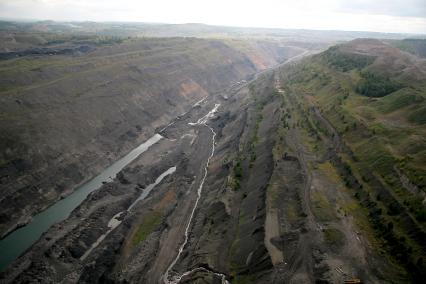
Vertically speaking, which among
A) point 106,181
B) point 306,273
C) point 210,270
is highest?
point 306,273

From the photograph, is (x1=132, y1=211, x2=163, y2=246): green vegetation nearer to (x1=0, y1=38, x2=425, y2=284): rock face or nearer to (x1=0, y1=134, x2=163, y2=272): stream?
(x1=0, y1=38, x2=425, y2=284): rock face

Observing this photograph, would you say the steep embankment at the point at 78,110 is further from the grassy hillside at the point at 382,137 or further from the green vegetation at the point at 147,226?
the grassy hillside at the point at 382,137

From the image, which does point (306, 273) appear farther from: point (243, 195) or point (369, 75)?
point (369, 75)

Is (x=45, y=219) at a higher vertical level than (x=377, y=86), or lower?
lower

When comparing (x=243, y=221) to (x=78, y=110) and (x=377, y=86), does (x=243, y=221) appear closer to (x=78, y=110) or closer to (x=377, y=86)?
(x=78, y=110)

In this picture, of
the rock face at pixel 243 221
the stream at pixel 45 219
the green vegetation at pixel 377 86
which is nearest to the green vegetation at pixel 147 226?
the rock face at pixel 243 221

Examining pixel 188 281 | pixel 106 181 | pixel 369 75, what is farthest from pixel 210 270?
pixel 369 75

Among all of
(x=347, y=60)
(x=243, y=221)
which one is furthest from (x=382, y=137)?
(x=347, y=60)

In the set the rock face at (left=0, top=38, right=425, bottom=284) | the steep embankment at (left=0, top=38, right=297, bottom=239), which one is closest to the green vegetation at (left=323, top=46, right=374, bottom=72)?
the rock face at (left=0, top=38, right=425, bottom=284)
